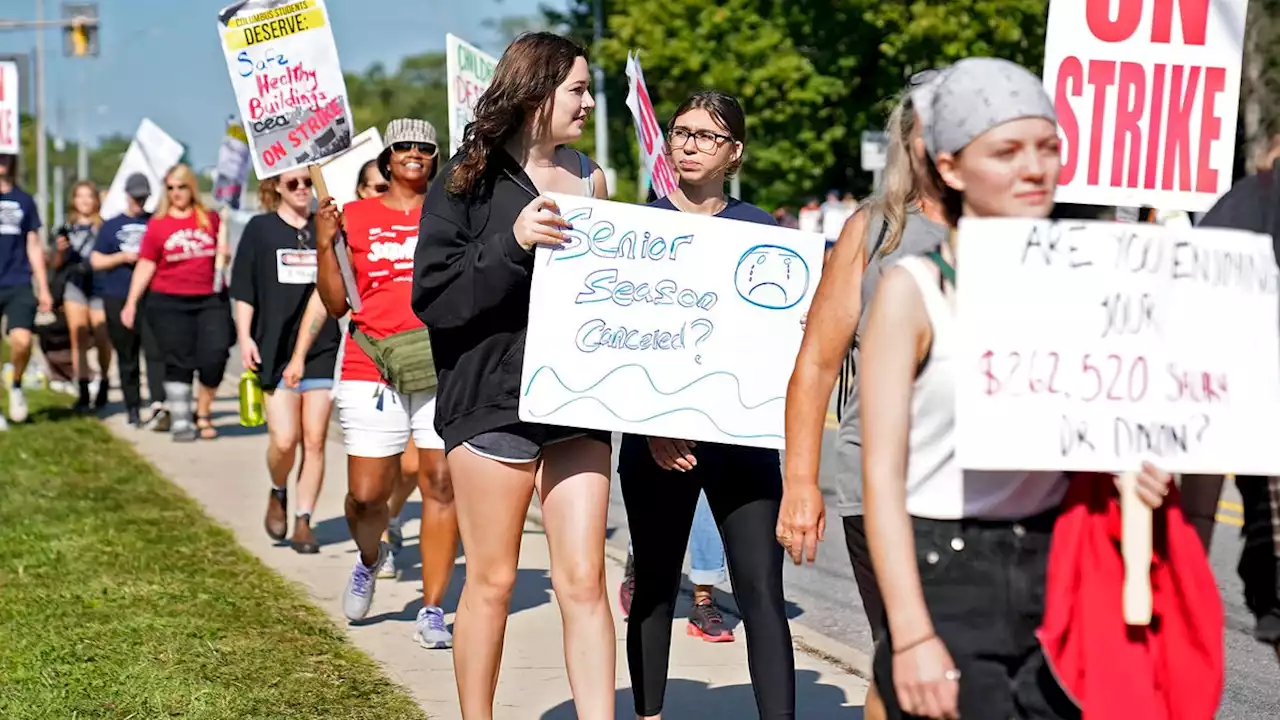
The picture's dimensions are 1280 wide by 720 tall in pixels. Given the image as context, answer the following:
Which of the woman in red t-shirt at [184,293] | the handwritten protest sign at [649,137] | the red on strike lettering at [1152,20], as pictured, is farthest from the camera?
the woman in red t-shirt at [184,293]

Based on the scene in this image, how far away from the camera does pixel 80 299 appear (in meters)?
16.6

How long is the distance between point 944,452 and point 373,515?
453cm

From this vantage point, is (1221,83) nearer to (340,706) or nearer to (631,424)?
(631,424)

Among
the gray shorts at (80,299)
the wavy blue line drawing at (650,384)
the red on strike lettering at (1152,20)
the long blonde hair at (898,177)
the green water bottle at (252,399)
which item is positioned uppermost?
the red on strike lettering at (1152,20)

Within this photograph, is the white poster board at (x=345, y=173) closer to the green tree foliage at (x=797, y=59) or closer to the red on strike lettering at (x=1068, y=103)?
the red on strike lettering at (x=1068, y=103)

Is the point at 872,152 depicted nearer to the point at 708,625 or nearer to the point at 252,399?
the point at 252,399

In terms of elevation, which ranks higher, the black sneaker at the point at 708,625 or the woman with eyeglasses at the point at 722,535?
the woman with eyeglasses at the point at 722,535

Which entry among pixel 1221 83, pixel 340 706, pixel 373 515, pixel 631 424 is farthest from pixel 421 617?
pixel 1221 83

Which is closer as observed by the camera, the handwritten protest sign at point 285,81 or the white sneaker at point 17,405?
the handwritten protest sign at point 285,81

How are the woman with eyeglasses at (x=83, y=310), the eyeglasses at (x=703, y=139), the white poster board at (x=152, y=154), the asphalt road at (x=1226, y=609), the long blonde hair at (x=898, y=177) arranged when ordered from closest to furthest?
the long blonde hair at (x=898, y=177) < the eyeglasses at (x=703, y=139) < the asphalt road at (x=1226, y=609) < the woman with eyeglasses at (x=83, y=310) < the white poster board at (x=152, y=154)

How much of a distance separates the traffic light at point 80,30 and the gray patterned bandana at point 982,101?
126ft

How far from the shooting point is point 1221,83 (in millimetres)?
5793

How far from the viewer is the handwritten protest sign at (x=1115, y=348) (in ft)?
9.88

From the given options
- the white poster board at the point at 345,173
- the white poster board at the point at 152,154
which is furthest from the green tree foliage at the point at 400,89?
the white poster board at the point at 345,173
